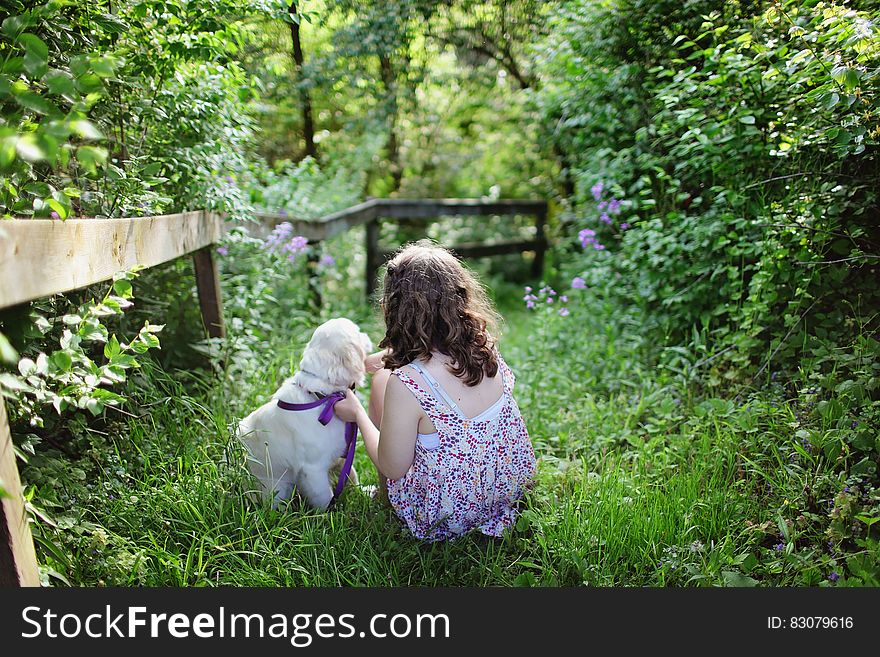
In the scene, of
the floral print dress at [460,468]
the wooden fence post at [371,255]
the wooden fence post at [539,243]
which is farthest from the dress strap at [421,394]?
the wooden fence post at [539,243]

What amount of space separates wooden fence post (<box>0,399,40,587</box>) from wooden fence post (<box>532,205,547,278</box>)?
6.85 metres

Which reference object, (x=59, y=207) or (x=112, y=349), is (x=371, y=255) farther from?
(x=59, y=207)

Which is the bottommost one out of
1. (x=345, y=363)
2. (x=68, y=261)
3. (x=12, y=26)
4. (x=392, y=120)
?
(x=345, y=363)

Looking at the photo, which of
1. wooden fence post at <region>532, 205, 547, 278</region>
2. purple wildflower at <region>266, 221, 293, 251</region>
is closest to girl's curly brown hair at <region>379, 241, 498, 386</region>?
purple wildflower at <region>266, 221, 293, 251</region>

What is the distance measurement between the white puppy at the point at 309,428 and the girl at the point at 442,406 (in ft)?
0.61

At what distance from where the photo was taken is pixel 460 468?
7.61 feet

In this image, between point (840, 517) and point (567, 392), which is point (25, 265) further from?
point (567, 392)

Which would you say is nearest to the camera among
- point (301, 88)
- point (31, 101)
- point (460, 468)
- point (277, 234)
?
point (31, 101)

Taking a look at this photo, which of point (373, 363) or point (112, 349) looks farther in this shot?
point (373, 363)

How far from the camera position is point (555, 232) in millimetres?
8336

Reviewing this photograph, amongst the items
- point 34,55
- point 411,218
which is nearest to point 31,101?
point 34,55

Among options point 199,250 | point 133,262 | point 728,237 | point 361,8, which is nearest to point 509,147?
point 361,8

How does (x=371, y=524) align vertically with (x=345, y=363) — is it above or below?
below

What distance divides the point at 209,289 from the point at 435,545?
1725mm
